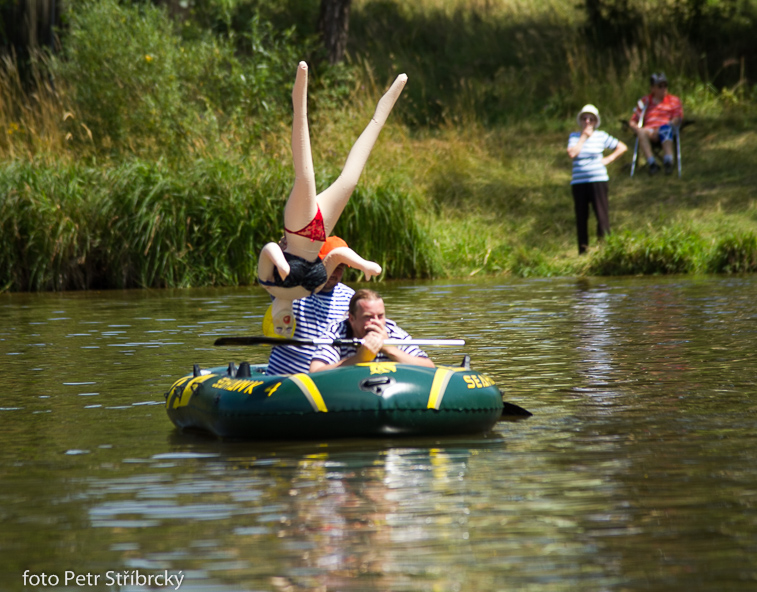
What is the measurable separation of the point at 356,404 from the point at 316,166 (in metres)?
11.4

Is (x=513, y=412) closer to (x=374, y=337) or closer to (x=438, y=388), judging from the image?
(x=438, y=388)

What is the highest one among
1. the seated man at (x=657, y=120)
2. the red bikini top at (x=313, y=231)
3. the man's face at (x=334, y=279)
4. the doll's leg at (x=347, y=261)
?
the seated man at (x=657, y=120)

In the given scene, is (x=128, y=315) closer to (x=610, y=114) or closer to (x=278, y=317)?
(x=278, y=317)

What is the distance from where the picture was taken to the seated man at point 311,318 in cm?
628

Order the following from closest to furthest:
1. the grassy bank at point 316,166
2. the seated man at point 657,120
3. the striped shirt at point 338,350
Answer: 1. the striped shirt at point 338,350
2. the grassy bank at point 316,166
3. the seated man at point 657,120

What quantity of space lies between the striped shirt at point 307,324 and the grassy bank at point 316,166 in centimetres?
941

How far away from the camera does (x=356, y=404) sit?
5535 mm

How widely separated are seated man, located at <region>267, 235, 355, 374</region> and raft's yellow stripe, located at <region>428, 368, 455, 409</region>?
2.60 feet

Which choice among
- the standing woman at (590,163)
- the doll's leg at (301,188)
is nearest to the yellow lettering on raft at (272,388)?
the doll's leg at (301,188)

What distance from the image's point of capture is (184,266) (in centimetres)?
1611

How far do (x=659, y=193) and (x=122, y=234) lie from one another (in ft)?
27.8

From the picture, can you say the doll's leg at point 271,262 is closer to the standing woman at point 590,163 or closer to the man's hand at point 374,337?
the man's hand at point 374,337

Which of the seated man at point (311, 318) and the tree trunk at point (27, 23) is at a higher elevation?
the tree trunk at point (27, 23)

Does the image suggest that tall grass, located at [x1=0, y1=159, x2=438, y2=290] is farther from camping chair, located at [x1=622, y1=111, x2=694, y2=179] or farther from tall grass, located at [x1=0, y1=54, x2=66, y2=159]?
camping chair, located at [x1=622, y1=111, x2=694, y2=179]
